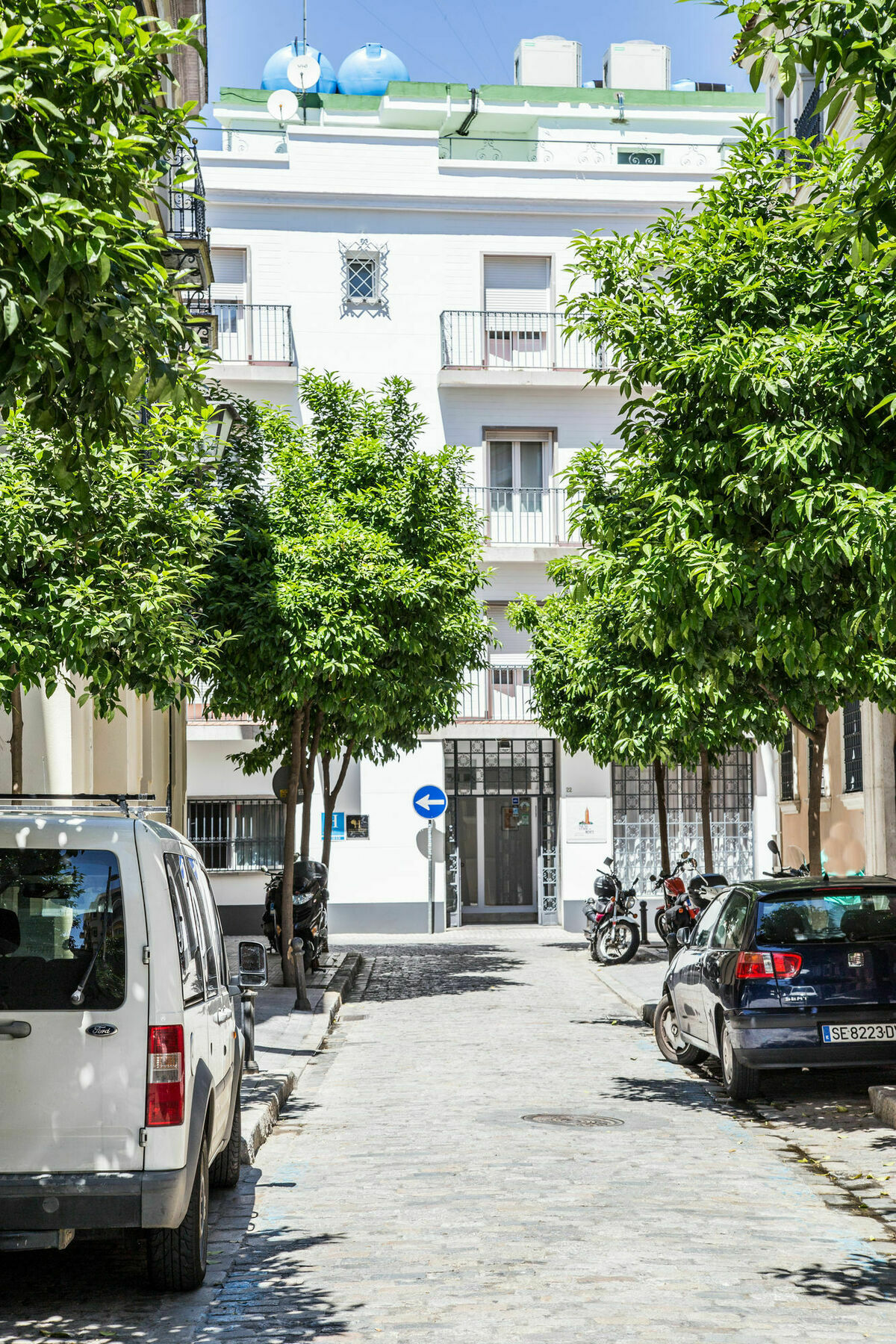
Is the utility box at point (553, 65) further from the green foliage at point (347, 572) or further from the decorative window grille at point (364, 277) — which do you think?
the green foliage at point (347, 572)

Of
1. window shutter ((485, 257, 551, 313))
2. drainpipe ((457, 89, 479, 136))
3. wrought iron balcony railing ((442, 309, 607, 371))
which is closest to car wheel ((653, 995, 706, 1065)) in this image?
wrought iron balcony railing ((442, 309, 607, 371))

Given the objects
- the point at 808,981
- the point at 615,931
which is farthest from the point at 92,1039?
the point at 615,931

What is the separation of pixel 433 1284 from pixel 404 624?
1288 cm

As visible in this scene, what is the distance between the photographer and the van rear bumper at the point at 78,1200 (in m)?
5.52

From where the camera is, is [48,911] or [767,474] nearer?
[48,911]

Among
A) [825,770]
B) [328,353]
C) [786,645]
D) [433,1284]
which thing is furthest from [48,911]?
[328,353]

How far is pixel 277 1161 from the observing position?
9.26m

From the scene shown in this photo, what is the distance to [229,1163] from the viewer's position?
812 cm

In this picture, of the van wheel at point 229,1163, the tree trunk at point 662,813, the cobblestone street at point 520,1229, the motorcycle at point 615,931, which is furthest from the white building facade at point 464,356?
the van wheel at point 229,1163

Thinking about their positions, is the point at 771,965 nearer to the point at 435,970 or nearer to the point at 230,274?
the point at 435,970

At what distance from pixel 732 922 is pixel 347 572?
26.6 ft

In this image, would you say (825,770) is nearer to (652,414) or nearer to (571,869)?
(571,869)

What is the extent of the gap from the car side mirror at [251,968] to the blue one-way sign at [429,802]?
19.1 m

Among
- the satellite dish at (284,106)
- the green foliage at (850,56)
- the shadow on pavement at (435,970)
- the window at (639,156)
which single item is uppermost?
the satellite dish at (284,106)
